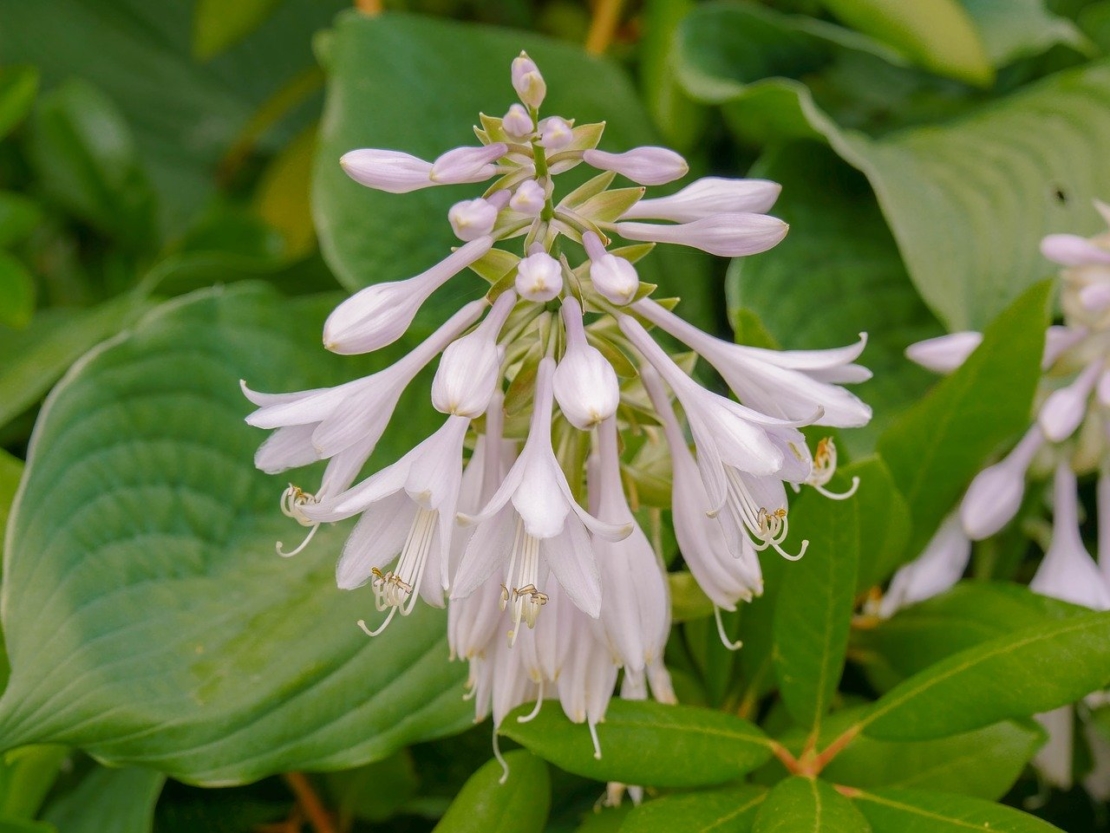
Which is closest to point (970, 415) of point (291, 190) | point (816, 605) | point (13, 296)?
point (816, 605)

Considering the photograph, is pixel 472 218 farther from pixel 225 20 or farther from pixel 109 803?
pixel 225 20

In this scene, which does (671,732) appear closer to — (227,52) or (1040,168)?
(1040,168)

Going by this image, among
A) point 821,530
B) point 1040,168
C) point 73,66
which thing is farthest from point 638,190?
point 73,66

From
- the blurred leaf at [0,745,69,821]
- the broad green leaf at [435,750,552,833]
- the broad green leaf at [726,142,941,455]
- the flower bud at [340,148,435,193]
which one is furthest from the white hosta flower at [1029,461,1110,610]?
the blurred leaf at [0,745,69,821]

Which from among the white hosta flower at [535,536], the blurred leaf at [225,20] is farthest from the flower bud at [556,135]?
the blurred leaf at [225,20]

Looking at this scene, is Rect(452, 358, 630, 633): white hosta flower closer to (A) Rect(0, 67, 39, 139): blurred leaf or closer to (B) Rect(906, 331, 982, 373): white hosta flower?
(B) Rect(906, 331, 982, 373): white hosta flower
